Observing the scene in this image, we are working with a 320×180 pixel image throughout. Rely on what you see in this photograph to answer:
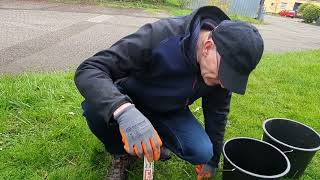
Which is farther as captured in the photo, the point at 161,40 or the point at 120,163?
the point at 120,163

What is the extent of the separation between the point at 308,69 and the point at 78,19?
5490 millimetres

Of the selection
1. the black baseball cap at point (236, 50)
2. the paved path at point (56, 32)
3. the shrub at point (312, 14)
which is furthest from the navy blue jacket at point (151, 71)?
the shrub at point (312, 14)

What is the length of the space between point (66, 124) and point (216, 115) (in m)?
1.31

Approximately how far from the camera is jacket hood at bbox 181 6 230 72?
6.61 ft

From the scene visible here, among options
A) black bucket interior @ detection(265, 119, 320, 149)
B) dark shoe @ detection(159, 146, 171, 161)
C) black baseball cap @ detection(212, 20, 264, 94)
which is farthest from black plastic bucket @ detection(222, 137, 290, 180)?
black baseball cap @ detection(212, 20, 264, 94)

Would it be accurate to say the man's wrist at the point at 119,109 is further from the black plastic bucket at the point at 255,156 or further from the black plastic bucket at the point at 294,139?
the black plastic bucket at the point at 294,139

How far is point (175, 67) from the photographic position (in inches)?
85.0

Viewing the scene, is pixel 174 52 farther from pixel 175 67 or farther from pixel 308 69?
pixel 308 69

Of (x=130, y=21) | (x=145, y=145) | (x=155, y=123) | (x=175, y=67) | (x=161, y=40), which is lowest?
(x=130, y=21)

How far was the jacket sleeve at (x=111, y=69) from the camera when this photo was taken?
183 centimetres

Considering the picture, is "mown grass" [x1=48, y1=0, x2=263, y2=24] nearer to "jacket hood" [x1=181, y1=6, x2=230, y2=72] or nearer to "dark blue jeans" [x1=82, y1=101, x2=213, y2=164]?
"dark blue jeans" [x1=82, y1=101, x2=213, y2=164]

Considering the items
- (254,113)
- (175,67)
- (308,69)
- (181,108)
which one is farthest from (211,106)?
(308,69)

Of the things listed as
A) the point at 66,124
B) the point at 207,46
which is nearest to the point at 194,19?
the point at 207,46

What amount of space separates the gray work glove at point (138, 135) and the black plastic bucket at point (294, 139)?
1.30 m
